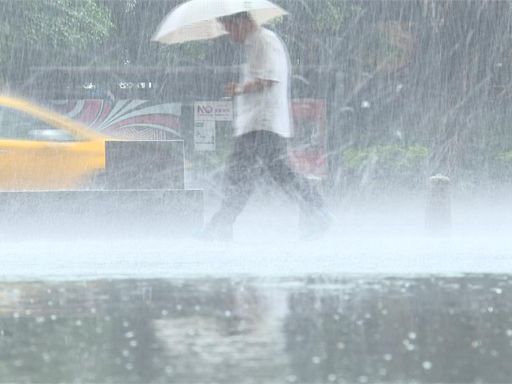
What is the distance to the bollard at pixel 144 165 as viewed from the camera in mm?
15742


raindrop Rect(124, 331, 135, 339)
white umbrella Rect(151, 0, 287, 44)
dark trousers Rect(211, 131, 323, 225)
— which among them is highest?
white umbrella Rect(151, 0, 287, 44)

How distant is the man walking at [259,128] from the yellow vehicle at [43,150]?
4.52 m

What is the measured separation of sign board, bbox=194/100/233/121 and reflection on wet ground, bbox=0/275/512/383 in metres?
18.6

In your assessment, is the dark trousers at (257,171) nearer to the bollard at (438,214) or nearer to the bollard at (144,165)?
the bollard at (144,165)

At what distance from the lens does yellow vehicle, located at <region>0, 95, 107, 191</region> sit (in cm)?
1834

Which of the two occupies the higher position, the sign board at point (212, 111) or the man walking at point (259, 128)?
the sign board at point (212, 111)

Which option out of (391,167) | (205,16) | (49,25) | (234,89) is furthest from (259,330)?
(49,25)

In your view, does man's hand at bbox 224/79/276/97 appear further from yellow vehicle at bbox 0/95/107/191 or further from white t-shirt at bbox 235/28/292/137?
yellow vehicle at bbox 0/95/107/191

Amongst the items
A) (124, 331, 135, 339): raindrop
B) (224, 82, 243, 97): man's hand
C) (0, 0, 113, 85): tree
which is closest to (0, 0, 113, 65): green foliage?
(0, 0, 113, 85): tree

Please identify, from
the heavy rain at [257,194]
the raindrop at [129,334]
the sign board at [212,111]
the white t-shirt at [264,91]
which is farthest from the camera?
the sign board at [212,111]

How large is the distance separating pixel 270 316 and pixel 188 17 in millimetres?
6312

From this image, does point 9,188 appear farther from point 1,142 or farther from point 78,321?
point 78,321

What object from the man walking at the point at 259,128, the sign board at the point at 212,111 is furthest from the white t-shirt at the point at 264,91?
the sign board at the point at 212,111

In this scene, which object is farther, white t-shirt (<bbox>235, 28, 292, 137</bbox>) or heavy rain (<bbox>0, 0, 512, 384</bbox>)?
white t-shirt (<bbox>235, 28, 292, 137</bbox>)
